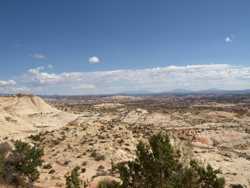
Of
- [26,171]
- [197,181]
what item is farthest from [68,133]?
[197,181]

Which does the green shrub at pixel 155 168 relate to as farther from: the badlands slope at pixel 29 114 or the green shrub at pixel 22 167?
the badlands slope at pixel 29 114

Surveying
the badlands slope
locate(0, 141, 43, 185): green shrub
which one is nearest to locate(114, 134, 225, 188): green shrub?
locate(0, 141, 43, 185): green shrub

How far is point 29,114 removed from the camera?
281 feet

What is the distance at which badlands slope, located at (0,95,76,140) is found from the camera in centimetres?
5972

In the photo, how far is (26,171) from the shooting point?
74.7 ft

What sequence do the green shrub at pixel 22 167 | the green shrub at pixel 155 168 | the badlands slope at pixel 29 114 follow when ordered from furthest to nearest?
the badlands slope at pixel 29 114, the green shrub at pixel 22 167, the green shrub at pixel 155 168

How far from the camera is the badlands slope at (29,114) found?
59.7 m

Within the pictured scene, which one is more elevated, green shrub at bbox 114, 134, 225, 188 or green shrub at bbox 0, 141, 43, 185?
green shrub at bbox 114, 134, 225, 188

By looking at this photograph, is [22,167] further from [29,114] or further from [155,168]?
[29,114]

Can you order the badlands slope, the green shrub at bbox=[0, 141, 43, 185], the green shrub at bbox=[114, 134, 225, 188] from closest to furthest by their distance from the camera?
the green shrub at bbox=[114, 134, 225, 188], the green shrub at bbox=[0, 141, 43, 185], the badlands slope

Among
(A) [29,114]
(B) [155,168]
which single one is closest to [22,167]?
(B) [155,168]

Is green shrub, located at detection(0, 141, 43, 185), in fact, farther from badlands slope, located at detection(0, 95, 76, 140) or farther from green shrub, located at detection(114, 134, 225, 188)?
badlands slope, located at detection(0, 95, 76, 140)

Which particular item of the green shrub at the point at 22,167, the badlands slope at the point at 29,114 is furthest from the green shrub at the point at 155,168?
the badlands slope at the point at 29,114

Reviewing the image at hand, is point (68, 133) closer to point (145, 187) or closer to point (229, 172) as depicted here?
point (229, 172)
